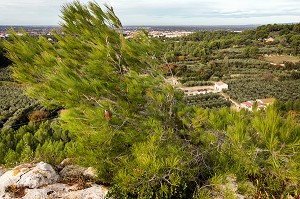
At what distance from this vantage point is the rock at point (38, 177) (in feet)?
12.5

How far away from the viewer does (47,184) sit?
3871 mm

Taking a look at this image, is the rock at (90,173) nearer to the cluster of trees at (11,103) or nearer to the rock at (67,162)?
the rock at (67,162)

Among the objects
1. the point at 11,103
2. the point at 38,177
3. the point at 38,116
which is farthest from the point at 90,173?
the point at 11,103

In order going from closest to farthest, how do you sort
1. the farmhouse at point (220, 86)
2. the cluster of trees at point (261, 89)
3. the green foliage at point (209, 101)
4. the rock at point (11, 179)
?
the rock at point (11, 179) → the green foliage at point (209, 101) → the cluster of trees at point (261, 89) → the farmhouse at point (220, 86)

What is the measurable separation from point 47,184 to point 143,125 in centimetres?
177

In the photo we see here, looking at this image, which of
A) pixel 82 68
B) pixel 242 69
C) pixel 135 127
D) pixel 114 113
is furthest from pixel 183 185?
pixel 242 69

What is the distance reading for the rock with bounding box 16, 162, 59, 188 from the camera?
3.79 meters

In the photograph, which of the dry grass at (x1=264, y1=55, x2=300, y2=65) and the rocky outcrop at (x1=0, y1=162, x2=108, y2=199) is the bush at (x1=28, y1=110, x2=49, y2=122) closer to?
the rocky outcrop at (x1=0, y1=162, x2=108, y2=199)

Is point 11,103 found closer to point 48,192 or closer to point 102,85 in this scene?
point 48,192

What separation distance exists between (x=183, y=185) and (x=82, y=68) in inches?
83.7

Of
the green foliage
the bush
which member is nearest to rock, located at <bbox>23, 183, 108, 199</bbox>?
the bush

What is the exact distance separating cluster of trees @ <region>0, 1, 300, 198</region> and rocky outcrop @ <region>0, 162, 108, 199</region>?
31cm

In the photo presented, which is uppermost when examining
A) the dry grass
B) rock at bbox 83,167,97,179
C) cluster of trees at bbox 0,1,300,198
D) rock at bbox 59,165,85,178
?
cluster of trees at bbox 0,1,300,198

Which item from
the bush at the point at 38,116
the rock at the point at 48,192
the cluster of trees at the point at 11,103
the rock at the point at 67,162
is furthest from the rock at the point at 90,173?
the cluster of trees at the point at 11,103
